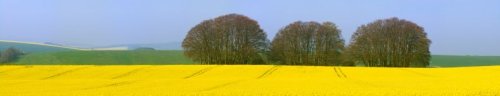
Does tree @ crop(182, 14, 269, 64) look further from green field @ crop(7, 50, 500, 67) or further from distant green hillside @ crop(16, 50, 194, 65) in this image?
distant green hillside @ crop(16, 50, 194, 65)

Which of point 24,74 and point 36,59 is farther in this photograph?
point 36,59

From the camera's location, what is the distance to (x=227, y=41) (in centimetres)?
8319

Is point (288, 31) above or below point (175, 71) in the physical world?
above

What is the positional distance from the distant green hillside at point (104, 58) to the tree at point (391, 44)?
23404 mm

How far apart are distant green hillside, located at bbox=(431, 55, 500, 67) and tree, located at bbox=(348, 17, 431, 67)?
21.9m

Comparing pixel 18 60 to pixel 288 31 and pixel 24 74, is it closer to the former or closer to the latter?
pixel 288 31

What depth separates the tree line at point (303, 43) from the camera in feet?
261

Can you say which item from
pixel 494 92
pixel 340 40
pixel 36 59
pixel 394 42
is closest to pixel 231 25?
pixel 340 40

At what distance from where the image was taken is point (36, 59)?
3777 inches

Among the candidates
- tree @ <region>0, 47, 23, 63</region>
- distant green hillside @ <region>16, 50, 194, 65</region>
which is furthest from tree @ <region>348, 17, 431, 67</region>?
tree @ <region>0, 47, 23, 63</region>

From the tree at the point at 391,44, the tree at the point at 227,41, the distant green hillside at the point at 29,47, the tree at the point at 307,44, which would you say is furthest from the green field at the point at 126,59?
the distant green hillside at the point at 29,47

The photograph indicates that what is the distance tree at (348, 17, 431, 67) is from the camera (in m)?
78.3

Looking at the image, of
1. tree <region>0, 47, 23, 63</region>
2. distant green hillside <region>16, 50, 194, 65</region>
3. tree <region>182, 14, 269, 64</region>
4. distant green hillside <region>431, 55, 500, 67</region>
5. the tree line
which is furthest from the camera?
distant green hillside <region>431, 55, 500, 67</region>

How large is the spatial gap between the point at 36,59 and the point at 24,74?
51958mm
